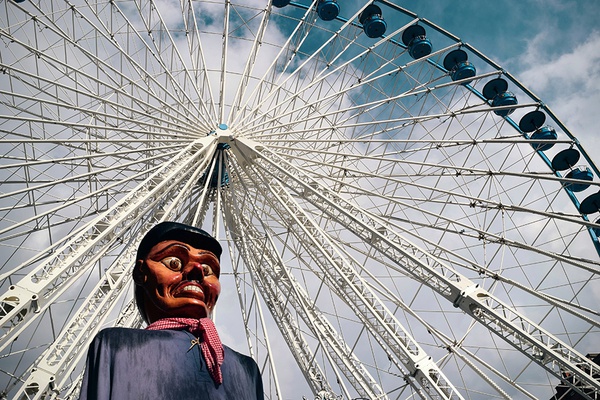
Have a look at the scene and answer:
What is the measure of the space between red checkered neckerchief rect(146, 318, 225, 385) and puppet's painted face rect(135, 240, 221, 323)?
19cm

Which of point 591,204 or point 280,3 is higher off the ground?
point 280,3

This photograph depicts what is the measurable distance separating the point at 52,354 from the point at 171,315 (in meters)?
10.5

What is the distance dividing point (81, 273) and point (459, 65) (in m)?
17.2

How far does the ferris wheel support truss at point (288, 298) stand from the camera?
49.7 feet

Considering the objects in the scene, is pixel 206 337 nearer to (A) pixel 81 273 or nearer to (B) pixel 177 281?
(B) pixel 177 281

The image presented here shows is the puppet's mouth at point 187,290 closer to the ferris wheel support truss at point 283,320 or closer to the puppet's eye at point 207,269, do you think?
the puppet's eye at point 207,269

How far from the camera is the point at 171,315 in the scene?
4.51 m

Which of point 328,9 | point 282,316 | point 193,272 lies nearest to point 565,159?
point 328,9

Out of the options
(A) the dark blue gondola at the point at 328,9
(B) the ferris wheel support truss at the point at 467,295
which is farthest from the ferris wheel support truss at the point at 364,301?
(A) the dark blue gondola at the point at 328,9

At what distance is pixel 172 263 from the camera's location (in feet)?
15.7

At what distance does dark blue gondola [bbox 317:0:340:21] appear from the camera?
20266 millimetres

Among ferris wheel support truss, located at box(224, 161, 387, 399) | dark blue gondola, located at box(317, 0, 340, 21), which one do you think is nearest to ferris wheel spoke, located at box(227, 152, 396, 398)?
ferris wheel support truss, located at box(224, 161, 387, 399)

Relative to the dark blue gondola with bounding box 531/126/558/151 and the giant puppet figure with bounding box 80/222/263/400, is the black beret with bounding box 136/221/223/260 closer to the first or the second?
the giant puppet figure with bounding box 80/222/263/400

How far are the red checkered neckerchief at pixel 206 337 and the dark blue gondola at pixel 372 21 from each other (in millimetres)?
19736
